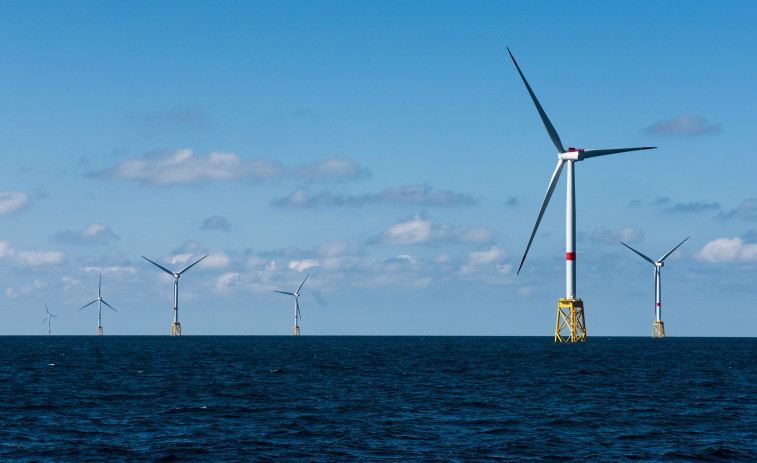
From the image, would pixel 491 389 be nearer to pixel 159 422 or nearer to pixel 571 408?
pixel 571 408

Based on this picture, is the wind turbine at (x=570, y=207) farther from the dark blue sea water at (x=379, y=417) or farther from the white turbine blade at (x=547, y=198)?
the dark blue sea water at (x=379, y=417)

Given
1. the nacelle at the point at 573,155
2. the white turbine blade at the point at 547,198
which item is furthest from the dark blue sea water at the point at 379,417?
the nacelle at the point at 573,155

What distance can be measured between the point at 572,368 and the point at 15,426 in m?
75.2

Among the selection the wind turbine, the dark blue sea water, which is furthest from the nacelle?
the dark blue sea water

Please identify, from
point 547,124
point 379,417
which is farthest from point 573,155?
point 379,417

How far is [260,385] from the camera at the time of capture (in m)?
85.9

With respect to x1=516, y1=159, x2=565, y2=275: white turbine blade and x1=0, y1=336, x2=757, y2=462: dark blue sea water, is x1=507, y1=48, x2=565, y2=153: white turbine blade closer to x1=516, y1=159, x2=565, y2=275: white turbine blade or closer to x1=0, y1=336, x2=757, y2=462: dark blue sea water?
x1=516, y1=159, x2=565, y2=275: white turbine blade

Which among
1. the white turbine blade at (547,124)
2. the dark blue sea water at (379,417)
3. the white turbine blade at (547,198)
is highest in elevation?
the white turbine blade at (547,124)

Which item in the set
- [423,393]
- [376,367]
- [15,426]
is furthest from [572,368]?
[15,426]

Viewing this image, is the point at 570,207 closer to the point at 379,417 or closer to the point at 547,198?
the point at 547,198

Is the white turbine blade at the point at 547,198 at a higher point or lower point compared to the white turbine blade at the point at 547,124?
lower

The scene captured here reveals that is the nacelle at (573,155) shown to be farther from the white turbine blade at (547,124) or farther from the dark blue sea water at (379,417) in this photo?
the dark blue sea water at (379,417)

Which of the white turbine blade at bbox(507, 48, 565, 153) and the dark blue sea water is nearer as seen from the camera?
the dark blue sea water

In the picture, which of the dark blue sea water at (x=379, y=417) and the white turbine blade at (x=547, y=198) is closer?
the dark blue sea water at (x=379, y=417)
